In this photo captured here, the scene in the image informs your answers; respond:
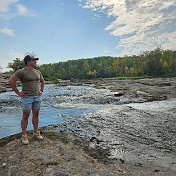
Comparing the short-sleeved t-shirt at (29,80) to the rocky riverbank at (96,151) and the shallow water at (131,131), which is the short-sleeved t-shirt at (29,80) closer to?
the rocky riverbank at (96,151)

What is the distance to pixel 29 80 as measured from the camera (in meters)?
10.7

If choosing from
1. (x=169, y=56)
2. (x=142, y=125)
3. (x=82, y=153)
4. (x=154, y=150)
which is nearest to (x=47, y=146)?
(x=82, y=153)

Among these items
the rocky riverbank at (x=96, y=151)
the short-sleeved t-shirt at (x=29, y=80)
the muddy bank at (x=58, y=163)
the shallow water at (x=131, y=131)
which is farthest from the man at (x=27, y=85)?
the shallow water at (x=131, y=131)

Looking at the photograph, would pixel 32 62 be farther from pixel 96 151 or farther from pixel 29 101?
pixel 96 151

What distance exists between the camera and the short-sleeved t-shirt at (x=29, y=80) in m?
10.6

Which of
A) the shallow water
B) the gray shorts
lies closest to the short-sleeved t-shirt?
the gray shorts

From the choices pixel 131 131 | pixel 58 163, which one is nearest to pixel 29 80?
pixel 58 163

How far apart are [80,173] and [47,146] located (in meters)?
2.36

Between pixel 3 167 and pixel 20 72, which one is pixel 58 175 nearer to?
pixel 3 167

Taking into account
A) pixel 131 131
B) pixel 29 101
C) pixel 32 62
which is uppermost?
pixel 32 62

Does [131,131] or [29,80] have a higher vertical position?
[29,80]

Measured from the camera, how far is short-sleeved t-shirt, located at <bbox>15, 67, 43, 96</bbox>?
10.6 m

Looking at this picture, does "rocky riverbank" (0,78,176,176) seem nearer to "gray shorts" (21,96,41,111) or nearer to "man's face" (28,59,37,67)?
"gray shorts" (21,96,41,111)

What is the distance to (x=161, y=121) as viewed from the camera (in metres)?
17.5
